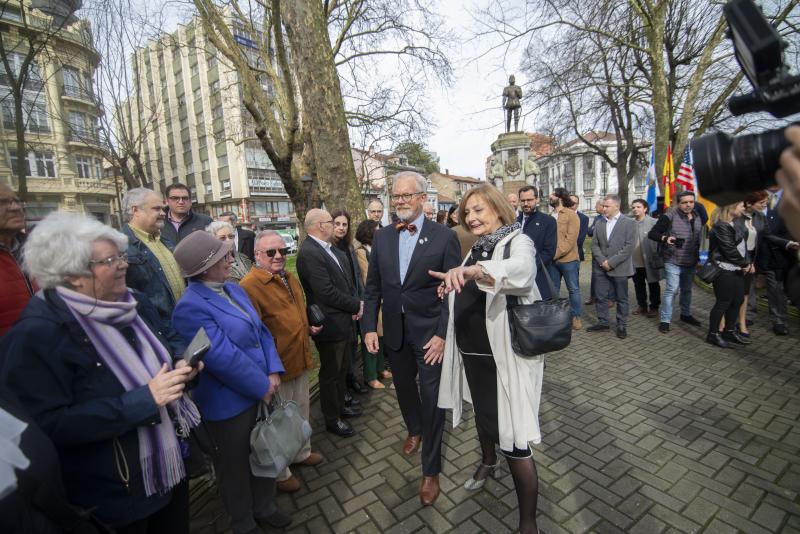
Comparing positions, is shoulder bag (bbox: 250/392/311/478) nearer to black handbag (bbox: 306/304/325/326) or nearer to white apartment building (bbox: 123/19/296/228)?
black handbag (bbox: 306/304/325/326)

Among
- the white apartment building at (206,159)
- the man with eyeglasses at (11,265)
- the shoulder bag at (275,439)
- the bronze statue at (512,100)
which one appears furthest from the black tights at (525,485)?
the white apartment building at (206,159)

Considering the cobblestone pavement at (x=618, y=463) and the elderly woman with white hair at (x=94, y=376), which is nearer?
the elderly woman with white hair at (x=94, y=376)

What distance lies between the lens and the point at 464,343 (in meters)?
2.35

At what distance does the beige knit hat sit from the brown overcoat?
61 cm

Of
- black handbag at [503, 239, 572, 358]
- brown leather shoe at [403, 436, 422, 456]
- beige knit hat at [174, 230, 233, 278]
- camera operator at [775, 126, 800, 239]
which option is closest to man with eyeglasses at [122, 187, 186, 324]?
beige knit hat at [174, 230, 233, 278]

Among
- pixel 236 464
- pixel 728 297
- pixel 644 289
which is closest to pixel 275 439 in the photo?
pixel 236 464

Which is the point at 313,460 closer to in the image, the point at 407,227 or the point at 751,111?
the point at 407,227

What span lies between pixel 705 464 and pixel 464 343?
213cm

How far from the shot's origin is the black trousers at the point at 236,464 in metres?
2.22

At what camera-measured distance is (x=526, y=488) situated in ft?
6.86

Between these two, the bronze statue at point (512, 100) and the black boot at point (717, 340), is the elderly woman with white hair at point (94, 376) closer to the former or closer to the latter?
the black boot at point (717, 340)

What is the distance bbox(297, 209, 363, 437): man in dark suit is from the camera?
3342 mm

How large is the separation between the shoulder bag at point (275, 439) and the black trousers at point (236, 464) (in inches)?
2.0

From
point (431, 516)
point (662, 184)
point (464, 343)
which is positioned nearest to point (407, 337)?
point (464, 343)
